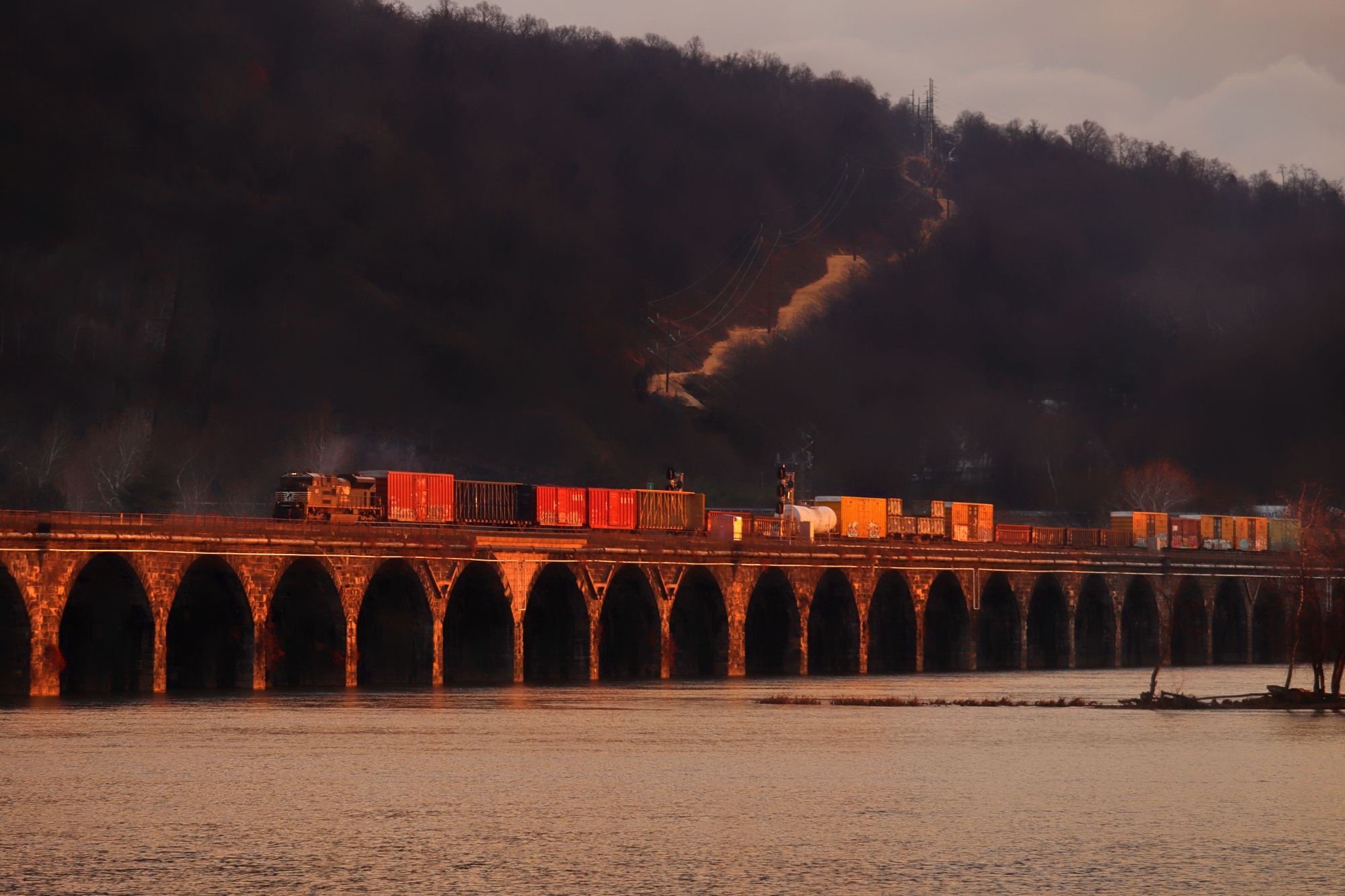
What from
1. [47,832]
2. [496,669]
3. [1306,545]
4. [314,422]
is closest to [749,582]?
[496,669]

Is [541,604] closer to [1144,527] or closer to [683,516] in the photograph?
[683,516]

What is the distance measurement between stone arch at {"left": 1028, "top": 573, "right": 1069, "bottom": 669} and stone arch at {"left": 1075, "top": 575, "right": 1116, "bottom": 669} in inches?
85.0

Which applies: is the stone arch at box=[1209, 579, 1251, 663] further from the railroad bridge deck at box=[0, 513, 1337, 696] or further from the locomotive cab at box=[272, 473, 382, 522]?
the locomotive cab at box=[272, 473, 382, 522]

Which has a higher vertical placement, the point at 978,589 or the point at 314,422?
the point at 314,422

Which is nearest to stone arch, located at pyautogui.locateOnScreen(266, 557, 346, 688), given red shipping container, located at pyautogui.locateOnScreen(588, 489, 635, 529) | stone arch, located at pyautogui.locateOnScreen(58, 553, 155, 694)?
stone arch, located at pyautogui.locateOnScreen(58, 553, 155, 694)

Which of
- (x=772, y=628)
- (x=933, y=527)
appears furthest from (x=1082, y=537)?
(x=772, y=628)

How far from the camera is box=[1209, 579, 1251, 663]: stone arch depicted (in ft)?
457

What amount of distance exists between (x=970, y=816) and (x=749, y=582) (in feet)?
219

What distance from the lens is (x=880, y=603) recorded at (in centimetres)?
11612

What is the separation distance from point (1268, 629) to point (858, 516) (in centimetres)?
4629

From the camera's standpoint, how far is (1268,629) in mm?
145000

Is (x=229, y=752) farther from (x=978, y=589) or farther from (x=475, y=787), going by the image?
(x=978, y=589)

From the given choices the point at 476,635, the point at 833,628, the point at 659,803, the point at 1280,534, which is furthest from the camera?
the point at 1280,534

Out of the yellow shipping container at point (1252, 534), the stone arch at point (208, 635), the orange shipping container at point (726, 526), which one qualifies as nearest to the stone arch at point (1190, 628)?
the yellow shipping container at point (1252, 534)
